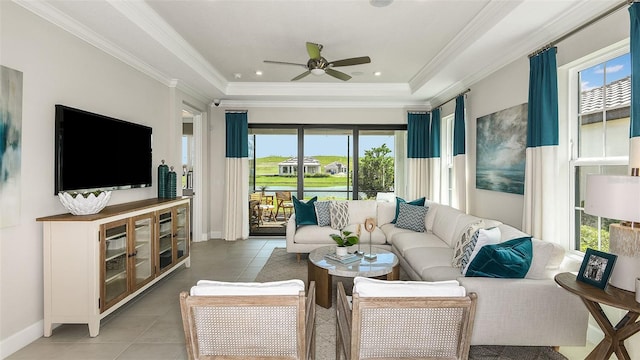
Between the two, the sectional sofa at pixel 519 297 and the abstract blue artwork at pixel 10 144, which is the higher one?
the abstract blue artwork at pixel 10 144

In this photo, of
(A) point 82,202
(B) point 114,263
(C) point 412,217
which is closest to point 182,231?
(B) point 114,263

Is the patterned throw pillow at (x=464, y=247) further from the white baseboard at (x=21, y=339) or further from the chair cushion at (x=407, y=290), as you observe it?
the white baseboard at (x=21, y=339)

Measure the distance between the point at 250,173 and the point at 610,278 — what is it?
5742mm

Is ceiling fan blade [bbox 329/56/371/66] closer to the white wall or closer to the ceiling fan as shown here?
the ceiling fan

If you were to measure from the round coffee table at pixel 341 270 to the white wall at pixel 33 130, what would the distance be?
2.38 metres

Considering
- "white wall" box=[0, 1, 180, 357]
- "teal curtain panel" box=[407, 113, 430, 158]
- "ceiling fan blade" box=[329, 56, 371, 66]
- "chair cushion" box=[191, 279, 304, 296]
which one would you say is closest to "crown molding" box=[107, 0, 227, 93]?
"white wall" box=[0, 1, 180, 357]

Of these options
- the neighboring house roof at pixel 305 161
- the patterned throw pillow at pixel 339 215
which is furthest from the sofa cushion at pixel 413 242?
the neighboring house roof at pixel 305 161

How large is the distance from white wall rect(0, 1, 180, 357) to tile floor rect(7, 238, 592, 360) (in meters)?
0.22

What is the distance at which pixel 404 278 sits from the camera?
158 inches

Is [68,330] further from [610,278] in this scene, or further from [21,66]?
[610,278]

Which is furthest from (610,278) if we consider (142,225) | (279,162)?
(279,162)

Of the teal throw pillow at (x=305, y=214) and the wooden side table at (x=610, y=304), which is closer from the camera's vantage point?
the wooden side table at (x=610, y=304)

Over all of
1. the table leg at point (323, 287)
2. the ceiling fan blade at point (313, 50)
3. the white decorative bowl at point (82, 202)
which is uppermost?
the ceiling fan blade at point (313, 50)

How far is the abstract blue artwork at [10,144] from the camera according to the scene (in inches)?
90.2
